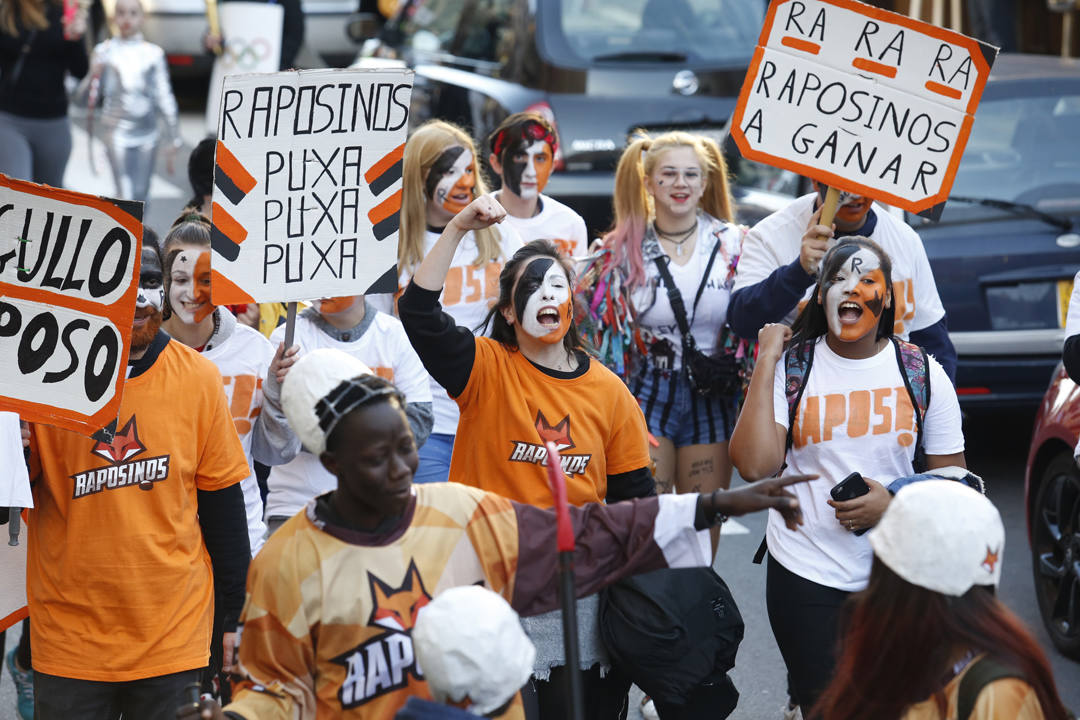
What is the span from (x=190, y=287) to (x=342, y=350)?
53cm

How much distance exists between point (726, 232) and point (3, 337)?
3.03 m

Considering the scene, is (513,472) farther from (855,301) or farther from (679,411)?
(679,411)

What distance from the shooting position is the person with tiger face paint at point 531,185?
21.9 ft

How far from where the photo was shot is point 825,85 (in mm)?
5176

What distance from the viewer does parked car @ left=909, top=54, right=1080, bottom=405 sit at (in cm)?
738

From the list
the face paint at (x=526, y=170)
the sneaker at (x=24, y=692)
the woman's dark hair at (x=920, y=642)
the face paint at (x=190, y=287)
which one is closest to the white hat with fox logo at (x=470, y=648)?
the woman's dark hair at (x=920, y=642)

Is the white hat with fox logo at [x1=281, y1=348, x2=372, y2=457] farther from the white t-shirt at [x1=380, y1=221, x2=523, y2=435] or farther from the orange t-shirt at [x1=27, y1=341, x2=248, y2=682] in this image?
the white t-shirt at [x1=380, y1=221, x2=523, y2=435]

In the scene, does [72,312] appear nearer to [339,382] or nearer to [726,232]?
[339,382]

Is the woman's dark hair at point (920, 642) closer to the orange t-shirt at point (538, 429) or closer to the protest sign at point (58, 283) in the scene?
the orange t-shirt at point (538, 429)

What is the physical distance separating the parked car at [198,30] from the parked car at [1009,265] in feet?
35.2

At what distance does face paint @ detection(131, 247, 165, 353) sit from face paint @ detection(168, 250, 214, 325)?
1.89 ft

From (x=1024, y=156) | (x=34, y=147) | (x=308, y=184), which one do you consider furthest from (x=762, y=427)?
(x=34, y=147)

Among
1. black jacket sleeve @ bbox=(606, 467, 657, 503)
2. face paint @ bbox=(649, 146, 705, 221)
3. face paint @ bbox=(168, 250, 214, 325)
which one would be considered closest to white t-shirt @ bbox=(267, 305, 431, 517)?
face paint @ bbox=(168, 250, 214, 325)

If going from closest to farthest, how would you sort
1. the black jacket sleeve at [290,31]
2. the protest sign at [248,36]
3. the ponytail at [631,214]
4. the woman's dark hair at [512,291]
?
the woman's dark hair at [512,291]
the ponytail at [631,214]
the protest sign at [248,36]
the black jacket sleeve at [290,31]
